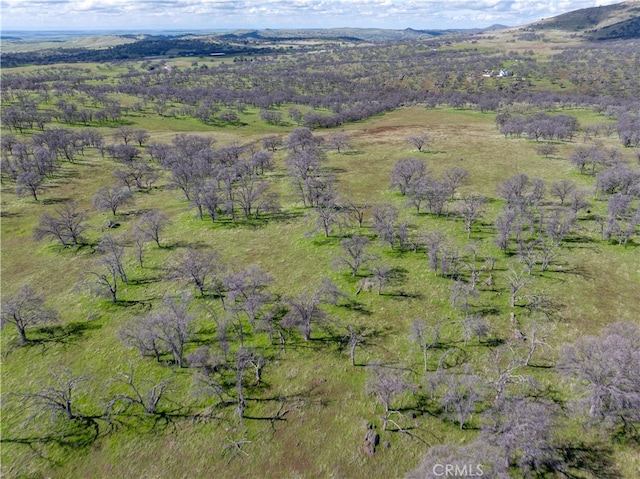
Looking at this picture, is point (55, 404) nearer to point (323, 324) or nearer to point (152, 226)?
point (323, 324)

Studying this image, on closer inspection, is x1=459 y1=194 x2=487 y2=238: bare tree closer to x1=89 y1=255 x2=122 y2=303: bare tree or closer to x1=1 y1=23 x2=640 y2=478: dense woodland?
x1=1 y1=23 x2=640 y2=478: dense woodland

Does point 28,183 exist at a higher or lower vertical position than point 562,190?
higher

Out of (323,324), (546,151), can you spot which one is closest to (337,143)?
(546,151)

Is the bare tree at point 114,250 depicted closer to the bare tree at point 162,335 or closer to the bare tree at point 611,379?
the bare tree at point 162,335

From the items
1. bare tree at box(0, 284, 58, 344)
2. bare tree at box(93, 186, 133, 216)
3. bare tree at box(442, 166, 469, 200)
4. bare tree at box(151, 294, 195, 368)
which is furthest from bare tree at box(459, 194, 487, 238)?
bare tree at box(93, 186, 133, 216)

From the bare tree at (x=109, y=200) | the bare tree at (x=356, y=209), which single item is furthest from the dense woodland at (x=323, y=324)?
the bare tree at (x=109, y=200)

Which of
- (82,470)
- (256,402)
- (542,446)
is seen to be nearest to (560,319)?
(542,446)
